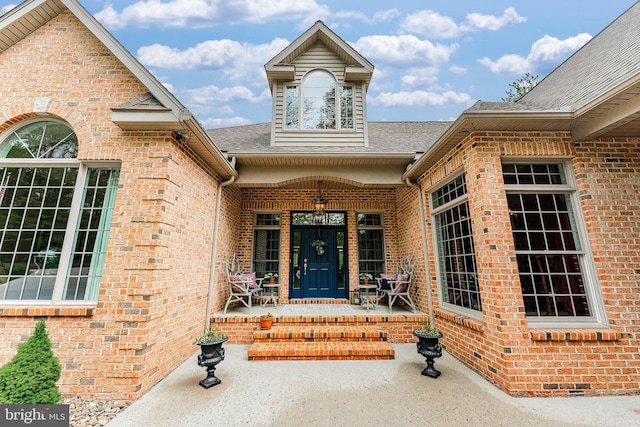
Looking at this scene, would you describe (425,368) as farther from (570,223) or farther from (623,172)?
(623,172)

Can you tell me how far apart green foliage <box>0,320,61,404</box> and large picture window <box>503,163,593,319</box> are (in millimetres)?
5001

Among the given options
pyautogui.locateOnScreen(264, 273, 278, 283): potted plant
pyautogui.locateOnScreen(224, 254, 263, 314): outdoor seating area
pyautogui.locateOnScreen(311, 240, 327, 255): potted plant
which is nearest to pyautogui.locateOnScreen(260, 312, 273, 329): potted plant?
pyautogui.locateOnScreen(224, 254, 263, 314): outdoor seating area

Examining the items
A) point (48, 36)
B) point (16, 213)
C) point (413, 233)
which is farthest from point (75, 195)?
point (413, 233)

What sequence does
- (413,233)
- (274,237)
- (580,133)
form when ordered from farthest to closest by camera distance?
1. (274,237)
2. (413,233)
3. (580,133)

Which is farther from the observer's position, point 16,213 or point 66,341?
point 16,213

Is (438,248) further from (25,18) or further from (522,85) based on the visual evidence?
(522,85)

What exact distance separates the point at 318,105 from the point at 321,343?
5.04 metres

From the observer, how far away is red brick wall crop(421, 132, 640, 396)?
108 inches

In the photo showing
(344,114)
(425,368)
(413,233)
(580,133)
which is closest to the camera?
(580,133)

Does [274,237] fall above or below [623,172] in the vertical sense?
→ below

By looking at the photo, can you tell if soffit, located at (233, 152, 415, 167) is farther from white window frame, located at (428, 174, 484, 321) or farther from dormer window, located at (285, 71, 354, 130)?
dormer window, located at (285, 71, 354, 130)

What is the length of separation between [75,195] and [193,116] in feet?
6.17

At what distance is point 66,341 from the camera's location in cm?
284

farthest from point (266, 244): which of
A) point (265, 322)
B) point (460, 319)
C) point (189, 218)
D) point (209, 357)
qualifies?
point (460, 319)
